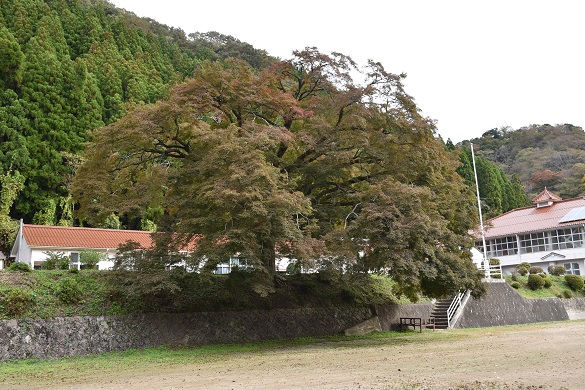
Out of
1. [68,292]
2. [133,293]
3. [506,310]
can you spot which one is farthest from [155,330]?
[506,310]

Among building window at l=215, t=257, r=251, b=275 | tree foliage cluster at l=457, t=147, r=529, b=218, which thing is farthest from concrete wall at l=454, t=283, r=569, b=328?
tree foliage cluster at l=457, t=147, r=529, b=218

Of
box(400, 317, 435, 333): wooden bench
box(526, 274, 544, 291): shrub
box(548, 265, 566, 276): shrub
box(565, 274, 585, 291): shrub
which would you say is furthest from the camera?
box(548, 265, 566, 276): shrub

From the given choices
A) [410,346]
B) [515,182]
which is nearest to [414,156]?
[410,346]

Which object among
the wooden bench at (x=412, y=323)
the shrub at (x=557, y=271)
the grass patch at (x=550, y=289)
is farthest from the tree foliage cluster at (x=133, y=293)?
the shrub at (x=557, y=271)

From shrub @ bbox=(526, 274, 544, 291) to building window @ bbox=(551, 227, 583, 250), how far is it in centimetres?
938

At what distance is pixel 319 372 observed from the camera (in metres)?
9.93

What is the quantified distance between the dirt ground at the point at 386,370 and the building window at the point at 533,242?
2815 cm

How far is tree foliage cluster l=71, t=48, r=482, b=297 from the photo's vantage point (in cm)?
1471

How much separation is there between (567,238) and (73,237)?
1259 inches

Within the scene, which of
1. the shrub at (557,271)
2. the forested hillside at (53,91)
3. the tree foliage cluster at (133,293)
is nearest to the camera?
the tree foliage cluster at (133,293)

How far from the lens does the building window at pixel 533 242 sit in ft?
131

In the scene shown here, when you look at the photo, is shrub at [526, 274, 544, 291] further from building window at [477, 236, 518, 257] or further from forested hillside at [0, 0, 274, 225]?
forested hillside at [0, 0, 274, 225]

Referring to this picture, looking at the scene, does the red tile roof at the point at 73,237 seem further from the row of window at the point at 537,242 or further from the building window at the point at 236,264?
the row of window at the point at 537,242

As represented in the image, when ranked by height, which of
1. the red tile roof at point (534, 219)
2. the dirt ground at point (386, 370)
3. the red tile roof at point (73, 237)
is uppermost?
the red tile roof at point (534, 219)
